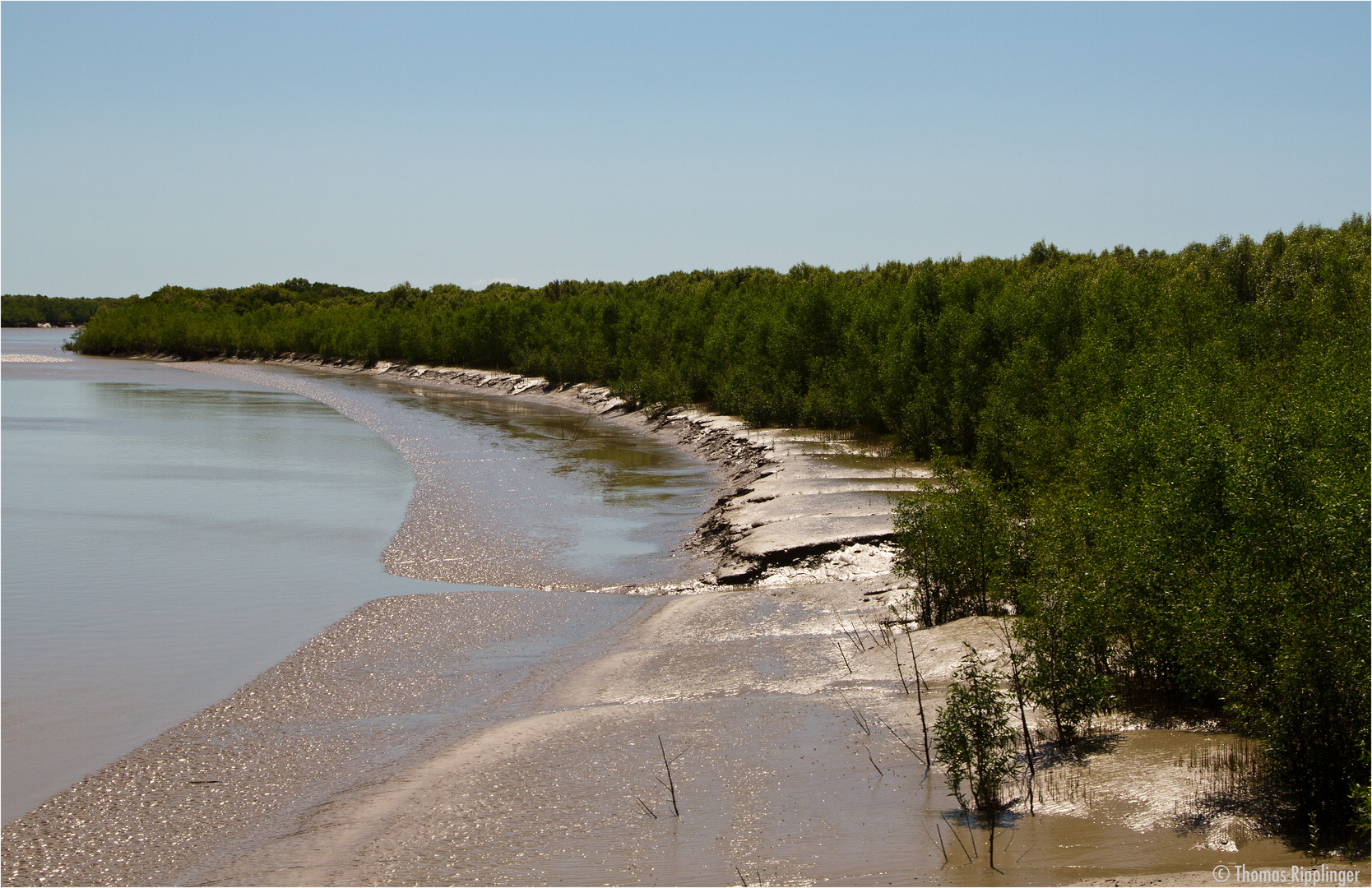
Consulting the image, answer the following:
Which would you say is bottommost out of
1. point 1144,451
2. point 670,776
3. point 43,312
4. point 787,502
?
point 670,776

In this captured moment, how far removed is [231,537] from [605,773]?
12.4 m

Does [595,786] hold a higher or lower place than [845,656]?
lower

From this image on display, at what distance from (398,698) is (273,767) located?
1.72 m

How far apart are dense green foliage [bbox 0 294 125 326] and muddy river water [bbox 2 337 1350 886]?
17713 centimetres

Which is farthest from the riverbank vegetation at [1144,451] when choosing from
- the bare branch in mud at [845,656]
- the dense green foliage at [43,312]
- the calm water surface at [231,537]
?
the dense green foliage at [43,312]

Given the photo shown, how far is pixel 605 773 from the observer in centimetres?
825

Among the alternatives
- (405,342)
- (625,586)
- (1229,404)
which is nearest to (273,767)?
(625,586)

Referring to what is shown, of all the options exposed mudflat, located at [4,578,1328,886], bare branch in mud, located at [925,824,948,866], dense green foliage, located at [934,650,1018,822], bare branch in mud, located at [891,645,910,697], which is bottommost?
exposed mudflat, located at [4,578,1328,886]

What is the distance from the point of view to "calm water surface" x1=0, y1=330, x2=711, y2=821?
1082cm

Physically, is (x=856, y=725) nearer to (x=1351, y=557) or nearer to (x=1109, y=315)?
(x=1351, y=557)

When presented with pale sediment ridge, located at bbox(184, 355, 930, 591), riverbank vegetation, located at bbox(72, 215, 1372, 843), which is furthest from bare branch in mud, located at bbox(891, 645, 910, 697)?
pale sediment ridge, located at bbox(184, 355, 930, 591)

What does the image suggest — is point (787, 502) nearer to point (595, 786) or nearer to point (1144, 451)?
point (1144, 451)

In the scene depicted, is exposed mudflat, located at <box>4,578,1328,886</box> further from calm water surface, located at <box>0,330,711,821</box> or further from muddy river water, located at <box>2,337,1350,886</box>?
calm water surface, located at <box>0,330,711,821</box>

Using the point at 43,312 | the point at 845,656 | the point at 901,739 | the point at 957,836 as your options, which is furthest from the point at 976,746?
the point at 43,312
